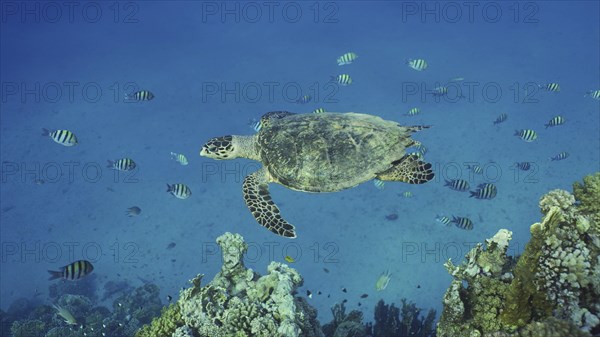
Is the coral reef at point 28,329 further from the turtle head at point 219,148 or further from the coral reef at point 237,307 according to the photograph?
Answer: the turtle head at point 219,148

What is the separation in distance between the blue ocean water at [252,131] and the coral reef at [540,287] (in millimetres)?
6221

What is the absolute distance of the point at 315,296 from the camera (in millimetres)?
12461

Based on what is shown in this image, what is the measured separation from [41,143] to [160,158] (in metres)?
9.70

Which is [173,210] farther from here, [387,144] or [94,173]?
[387,144]

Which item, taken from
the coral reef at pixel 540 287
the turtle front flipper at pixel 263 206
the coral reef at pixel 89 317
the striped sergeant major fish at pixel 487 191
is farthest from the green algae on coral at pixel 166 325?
the striped sergeant major fish at pixel 487 191

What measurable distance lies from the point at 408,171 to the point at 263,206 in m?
2.37

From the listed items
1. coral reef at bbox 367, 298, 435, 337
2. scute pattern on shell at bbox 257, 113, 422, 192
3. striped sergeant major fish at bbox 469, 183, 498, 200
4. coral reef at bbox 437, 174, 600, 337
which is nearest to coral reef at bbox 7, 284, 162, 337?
coral reef at bbox 367, 298, 435, 337

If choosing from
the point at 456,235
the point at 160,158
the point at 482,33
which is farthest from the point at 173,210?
the point at 482,33

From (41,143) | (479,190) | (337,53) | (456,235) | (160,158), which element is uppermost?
(337,53)

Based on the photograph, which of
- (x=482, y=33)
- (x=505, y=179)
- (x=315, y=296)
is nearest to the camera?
(x=315, y=296)

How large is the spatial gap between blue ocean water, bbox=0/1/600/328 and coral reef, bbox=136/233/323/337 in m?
4.76

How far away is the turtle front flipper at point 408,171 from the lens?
225 inches

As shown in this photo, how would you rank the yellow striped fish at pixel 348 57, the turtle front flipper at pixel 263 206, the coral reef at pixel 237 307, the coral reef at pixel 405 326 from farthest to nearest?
the yellow striped fish at pixel 348 57 → the coral reef at pixel 405 326 → the turtle front flipper at pixel 263 206 → the coral reef at pixel 237 307

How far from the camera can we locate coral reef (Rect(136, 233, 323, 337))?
181 inches
